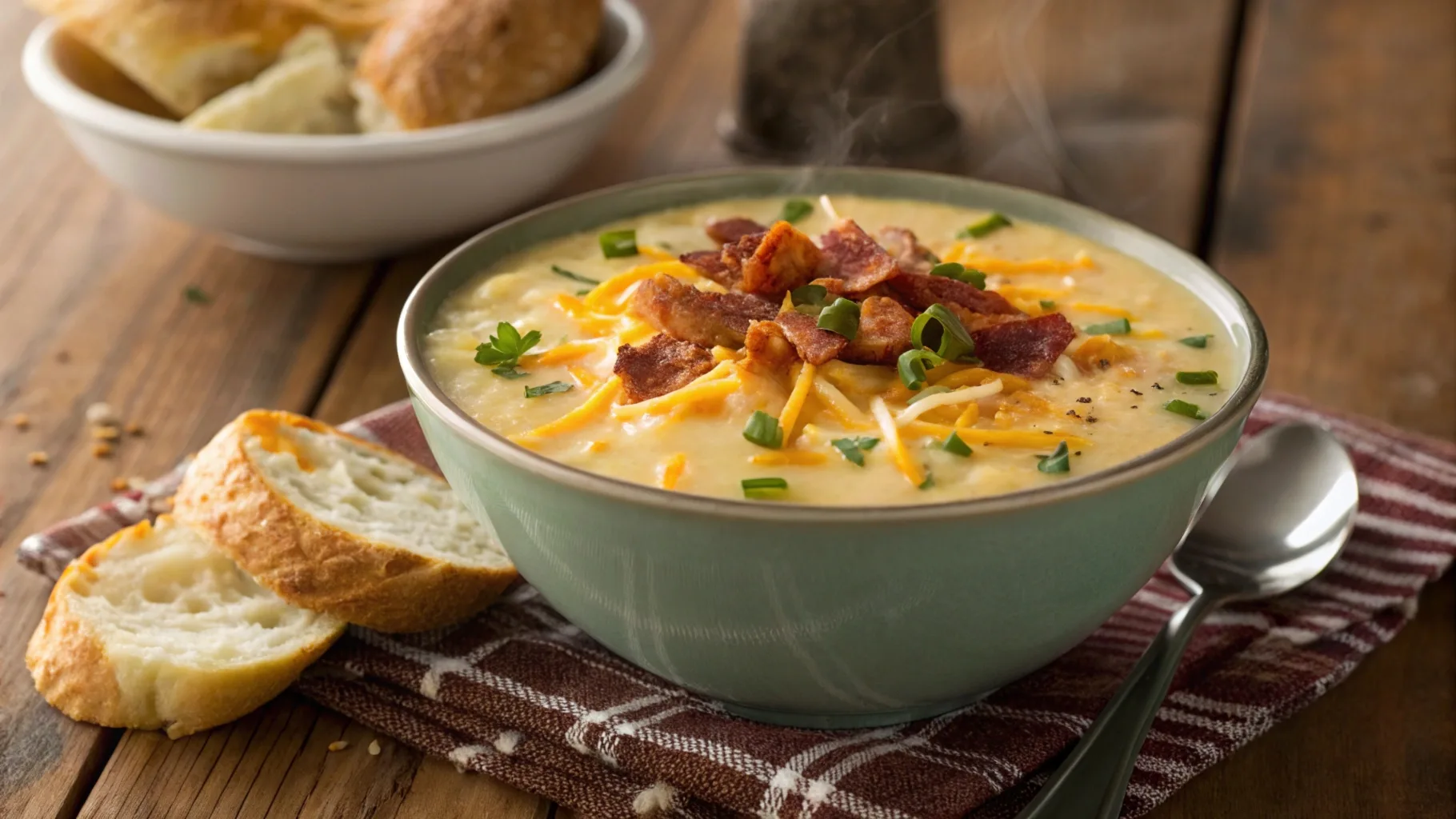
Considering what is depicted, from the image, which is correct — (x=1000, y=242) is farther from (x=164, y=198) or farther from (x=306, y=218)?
(x=164, y=198)

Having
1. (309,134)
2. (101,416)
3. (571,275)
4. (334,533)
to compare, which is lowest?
(101,416)

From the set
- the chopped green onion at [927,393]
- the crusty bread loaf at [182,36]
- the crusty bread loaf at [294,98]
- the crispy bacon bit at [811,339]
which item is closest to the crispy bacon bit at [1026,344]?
the chopped green onion at [927,393]

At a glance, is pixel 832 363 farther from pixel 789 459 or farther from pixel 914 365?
pixel 789 459

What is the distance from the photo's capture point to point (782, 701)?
1954 mm

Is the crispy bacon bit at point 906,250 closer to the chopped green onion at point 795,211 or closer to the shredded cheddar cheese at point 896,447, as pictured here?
the chopped green onion at point 795,211

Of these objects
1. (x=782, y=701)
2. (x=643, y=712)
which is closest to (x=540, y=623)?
(x=643, y=712)

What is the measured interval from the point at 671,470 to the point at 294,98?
2008mm

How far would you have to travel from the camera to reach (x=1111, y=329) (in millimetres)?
2201

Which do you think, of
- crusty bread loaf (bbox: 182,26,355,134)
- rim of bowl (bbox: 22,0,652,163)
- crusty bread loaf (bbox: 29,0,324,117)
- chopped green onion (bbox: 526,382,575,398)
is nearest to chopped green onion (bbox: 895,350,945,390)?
chopped green onion (bbox: 526,382,575,398)

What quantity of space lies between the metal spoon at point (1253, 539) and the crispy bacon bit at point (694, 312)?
0.67 meters

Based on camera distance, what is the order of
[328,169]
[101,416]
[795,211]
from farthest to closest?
[328,169], [101,416], [795,211]

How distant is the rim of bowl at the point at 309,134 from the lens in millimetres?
3195

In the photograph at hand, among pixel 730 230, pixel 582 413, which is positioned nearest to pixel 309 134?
pixel 730 230

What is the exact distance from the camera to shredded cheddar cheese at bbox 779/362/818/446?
1.88 m
